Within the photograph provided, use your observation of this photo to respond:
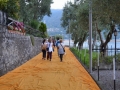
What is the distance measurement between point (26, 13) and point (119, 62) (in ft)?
66.9

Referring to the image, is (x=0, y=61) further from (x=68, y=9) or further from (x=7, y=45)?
(x=68, y=9)

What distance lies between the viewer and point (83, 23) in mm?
22500

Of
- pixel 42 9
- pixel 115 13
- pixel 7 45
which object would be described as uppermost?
pixel 42 9

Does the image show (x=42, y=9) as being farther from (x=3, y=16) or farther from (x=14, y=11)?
(x=3, y=16)

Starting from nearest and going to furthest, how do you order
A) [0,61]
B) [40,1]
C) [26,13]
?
[0,61] → [26,13] → [40,1]

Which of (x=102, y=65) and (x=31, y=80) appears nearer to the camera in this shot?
Result: (x=31, y=80)

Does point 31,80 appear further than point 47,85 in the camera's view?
Yes

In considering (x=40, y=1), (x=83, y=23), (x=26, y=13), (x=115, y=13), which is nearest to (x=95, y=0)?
(x=115, y=13)

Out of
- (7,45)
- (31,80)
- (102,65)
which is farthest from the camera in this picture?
(102,65)

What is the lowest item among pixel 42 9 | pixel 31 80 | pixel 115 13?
pixel 31 80

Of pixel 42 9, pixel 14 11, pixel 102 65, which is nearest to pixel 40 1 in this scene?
pixel 42 9

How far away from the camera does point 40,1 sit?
4306 cm

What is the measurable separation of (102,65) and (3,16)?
6164mm

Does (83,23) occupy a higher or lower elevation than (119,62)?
higher
